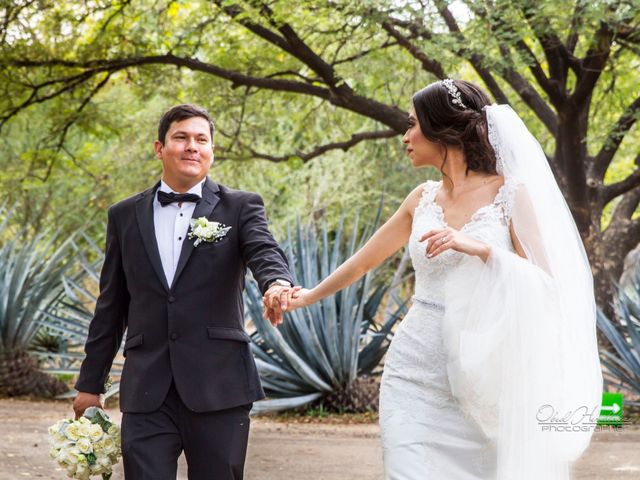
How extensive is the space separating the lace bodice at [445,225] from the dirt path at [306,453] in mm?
3011

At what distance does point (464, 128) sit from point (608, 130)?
7954 mm

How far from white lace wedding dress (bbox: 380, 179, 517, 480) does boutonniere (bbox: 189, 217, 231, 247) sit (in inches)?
29.4

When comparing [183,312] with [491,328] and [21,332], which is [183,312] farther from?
[21,332]

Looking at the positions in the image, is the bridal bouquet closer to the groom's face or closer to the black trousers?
the black trousers

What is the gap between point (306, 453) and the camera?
730cm

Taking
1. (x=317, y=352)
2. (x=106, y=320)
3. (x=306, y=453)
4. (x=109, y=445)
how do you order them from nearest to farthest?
(x=109, y=445) < (x=106, y=320) < (x=306, y=453) < (x=317, y=352)

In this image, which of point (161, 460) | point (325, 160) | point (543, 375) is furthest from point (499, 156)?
point (325, 160)

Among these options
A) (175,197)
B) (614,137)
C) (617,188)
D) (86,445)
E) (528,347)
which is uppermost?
(614,137)

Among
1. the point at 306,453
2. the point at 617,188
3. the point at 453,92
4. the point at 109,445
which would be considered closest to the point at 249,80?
the point at 617,188

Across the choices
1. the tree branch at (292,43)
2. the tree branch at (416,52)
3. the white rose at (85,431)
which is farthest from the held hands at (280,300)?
the tree branch at (416,52)

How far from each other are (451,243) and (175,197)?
1130 millimetres

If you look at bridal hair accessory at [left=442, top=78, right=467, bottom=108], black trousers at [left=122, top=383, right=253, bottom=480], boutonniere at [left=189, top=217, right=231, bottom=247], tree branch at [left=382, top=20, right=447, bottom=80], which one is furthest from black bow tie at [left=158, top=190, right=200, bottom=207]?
tree branch at [left=382, top=20, right=447, bottom=80]

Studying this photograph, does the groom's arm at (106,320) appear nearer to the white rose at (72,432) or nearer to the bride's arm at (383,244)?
the white rose at (72,432)

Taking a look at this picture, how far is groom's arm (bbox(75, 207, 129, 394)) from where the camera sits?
4.02 metres
